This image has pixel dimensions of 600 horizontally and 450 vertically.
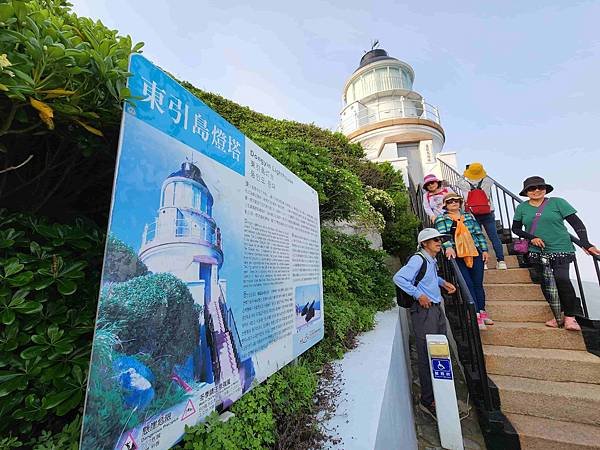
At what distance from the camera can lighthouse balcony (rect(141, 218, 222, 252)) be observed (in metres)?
0.98

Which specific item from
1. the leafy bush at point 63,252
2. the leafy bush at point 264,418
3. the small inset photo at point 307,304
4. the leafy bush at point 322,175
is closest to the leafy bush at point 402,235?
the leafy bush at point 322,175

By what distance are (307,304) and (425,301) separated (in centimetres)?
154

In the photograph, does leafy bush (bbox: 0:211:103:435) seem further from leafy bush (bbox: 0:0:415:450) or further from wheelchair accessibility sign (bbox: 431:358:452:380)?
wheelchair accessibility sign (bbox: 431:358:452:380)

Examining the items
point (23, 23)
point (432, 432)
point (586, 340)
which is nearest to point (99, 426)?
point (23, 23)

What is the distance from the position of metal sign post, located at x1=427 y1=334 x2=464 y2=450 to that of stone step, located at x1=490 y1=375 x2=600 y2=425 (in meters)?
0.76

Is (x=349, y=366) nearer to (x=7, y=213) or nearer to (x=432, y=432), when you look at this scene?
(x=432, y=432)

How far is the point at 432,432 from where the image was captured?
3.05 meters

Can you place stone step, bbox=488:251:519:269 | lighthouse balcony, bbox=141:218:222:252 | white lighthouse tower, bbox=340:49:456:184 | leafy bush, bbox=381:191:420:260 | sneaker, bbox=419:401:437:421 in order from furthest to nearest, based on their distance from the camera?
1. white lighthouse tower, bbox=340:49:456:184
2. leafy bush, bbox=381:191:420:260
3. stone step, bbox=488:251:519:269
4. sneaker, bbox=419:401:437:421
5. lighthouse balcony, bbox=141:218:222:252

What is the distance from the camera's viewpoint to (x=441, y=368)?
2756mm

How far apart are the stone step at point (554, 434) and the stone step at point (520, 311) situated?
128 cm

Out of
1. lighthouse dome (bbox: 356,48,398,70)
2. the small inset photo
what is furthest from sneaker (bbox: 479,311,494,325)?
lighthouse dome (bbox: 356,48,398,70)

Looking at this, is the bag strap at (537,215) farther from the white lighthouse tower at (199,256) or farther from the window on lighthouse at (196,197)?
the window on lighthouse at (196,197)

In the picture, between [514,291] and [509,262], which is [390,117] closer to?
[509,262]

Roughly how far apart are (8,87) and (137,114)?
325mm
